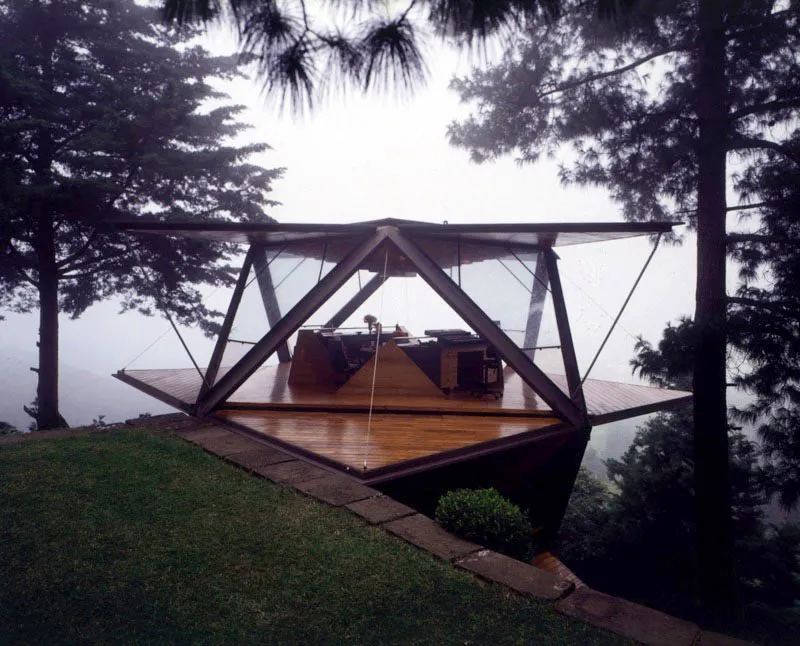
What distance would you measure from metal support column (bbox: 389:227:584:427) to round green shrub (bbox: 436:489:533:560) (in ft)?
8.47

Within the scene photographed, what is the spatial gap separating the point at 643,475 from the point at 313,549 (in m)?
9.72

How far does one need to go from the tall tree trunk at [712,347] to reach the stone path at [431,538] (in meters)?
4.94

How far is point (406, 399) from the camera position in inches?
295

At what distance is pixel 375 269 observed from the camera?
400 inches

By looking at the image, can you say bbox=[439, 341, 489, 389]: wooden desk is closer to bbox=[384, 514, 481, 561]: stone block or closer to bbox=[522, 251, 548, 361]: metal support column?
bbox=[522, 251, 548, 361]: metal support column

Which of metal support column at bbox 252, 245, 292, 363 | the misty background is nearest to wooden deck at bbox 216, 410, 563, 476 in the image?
the misty background

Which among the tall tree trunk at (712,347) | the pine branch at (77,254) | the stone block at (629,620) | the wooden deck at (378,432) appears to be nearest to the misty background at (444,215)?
the tall tree trunk at (712,347)

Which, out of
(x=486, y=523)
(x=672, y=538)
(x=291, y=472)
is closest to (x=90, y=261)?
(x=291, y=472)

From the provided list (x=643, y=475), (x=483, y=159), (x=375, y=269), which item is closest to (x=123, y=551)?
(x=375, y=269)

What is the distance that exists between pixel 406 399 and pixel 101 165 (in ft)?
24.7

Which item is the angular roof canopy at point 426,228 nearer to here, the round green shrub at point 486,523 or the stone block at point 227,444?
the stone block at point 227,444

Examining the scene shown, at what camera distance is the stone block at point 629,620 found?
8.33 feet

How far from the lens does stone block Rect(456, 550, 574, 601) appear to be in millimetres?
2908

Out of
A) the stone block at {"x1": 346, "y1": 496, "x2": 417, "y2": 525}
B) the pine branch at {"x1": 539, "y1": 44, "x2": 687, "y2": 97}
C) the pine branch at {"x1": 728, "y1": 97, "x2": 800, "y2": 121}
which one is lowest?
the stone block at {"x1": 346, "y1": 496, "x2": 417, "y2": 525}
